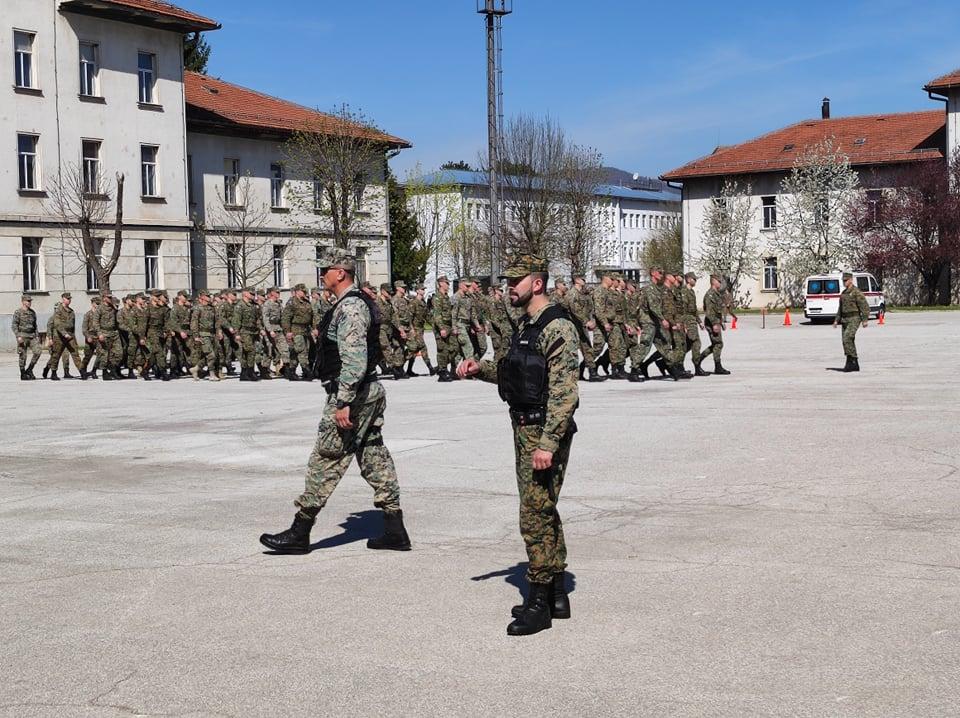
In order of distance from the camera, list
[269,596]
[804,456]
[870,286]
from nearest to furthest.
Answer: [269,596] → [804,456] → [870,286]

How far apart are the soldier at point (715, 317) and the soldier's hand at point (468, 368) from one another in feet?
49.9

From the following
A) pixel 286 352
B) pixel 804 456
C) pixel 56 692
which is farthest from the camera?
pixel 286 352

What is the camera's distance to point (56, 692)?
530cm

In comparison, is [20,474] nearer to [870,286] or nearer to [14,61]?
[14,61]

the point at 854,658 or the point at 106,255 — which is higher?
the point at 106,255

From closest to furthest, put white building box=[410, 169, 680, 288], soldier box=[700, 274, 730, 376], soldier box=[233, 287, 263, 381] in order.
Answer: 1. soldier box=[700, 274, 730, 376]
2. soldier box=[233, 287, 263, 381]
3. white building box=[410, 169, 680, 288]

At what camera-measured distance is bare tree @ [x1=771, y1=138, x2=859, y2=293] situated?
2623 inches

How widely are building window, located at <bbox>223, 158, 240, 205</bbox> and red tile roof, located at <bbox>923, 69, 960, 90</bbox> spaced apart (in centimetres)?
3367

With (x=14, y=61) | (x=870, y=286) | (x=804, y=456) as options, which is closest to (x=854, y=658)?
(x=804, y=456)

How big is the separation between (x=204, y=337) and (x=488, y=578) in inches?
743

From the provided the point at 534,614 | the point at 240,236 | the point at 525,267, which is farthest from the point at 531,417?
the point at 240,236

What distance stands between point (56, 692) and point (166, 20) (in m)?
41.8

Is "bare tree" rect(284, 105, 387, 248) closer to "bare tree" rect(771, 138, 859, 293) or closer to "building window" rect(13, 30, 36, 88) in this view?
"building window" rect(13, 30, 36, 88)

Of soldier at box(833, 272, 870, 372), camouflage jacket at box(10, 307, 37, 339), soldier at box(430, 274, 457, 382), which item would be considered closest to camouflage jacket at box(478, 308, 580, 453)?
soldier at box(833, 272, 870, 372)
